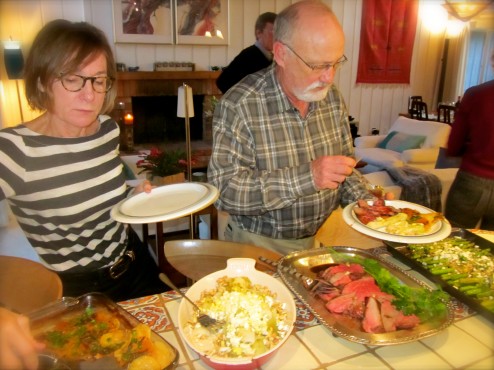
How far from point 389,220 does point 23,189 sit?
3.50 feet

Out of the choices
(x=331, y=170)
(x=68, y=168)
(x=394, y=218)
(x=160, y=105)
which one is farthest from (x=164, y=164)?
(x=160, y=105)

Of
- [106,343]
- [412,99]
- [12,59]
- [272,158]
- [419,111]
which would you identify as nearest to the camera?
[106,343]

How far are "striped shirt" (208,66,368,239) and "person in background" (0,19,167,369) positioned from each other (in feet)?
1.05

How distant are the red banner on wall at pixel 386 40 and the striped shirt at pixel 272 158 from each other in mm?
5782

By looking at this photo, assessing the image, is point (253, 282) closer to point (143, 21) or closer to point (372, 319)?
point (372, 319)

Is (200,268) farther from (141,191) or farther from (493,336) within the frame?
(493,336)

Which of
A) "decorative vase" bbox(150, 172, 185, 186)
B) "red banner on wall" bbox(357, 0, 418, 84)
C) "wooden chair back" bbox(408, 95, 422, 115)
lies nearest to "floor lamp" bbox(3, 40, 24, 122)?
"decorative vase" bbox(150, 172, 185, 186)

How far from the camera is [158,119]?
20.3ft

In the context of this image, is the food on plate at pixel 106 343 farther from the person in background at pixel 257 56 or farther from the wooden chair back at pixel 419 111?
the wooden chair back at pixel 419 111

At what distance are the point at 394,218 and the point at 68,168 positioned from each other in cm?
101

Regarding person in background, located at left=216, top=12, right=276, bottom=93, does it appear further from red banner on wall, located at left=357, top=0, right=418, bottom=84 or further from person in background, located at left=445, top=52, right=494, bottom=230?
red banner on wall, located at left=357, top=0, right=418, bottom=84

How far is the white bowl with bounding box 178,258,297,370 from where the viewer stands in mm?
745

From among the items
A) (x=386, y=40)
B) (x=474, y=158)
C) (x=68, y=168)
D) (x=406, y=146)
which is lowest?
(x=406, y=146)

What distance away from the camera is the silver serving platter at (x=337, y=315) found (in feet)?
2.71
